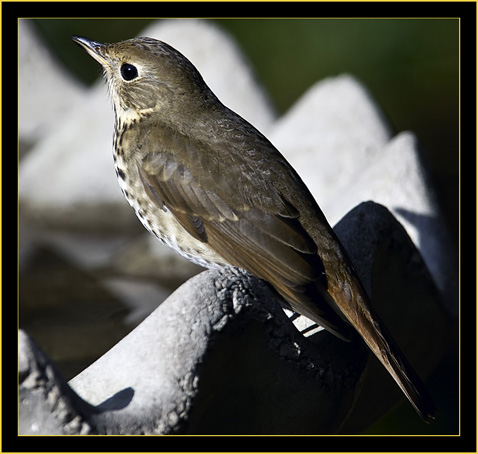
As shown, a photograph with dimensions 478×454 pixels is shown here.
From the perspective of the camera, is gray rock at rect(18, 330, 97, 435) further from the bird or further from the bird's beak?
the bird's beak

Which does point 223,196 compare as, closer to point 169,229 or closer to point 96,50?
point 169,229

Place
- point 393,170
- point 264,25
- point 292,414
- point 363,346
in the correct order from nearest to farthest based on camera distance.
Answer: point 292,414 → point 363,346 → point 393,170 → point 264,25

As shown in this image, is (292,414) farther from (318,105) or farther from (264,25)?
(264,25)

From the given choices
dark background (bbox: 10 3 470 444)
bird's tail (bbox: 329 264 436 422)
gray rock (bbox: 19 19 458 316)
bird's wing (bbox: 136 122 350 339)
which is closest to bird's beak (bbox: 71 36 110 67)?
→ bird's wing (bbox: 136 122 350 339)

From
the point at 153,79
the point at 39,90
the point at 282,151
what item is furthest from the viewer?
the point at 39,90

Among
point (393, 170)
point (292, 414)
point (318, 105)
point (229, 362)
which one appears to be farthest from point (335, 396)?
point (318, 105)

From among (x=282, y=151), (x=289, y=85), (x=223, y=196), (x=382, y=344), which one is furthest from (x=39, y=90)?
(x=382, y=344)
